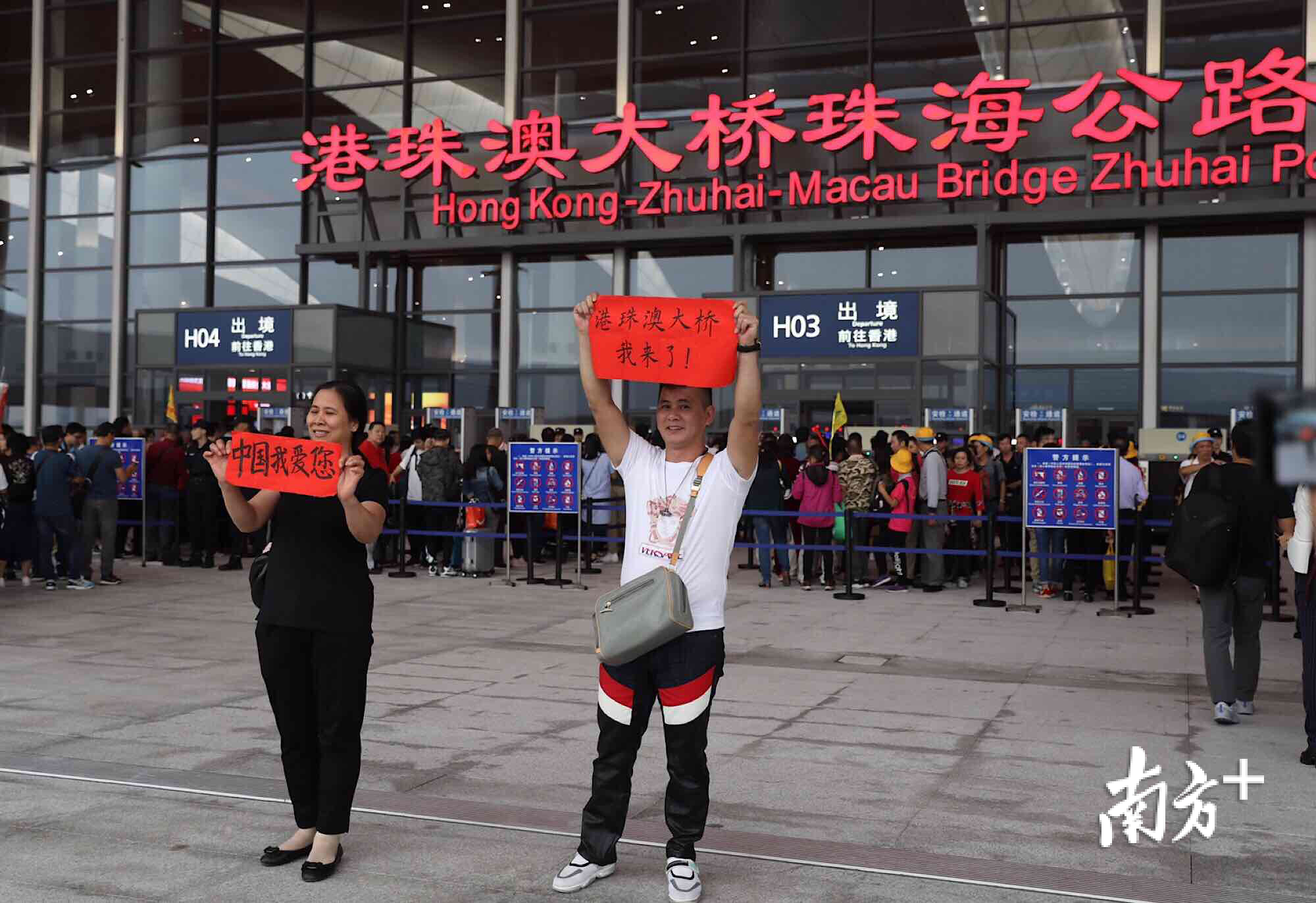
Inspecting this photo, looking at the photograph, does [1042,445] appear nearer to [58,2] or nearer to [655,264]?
[655,264]

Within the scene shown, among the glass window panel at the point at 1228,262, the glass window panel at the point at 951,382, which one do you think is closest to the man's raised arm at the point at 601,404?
the glass window panel at the point at 951,382

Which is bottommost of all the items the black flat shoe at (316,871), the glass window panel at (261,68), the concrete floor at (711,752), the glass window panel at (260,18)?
the concrete floor at (711,752)

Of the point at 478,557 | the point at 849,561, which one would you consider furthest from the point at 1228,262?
the point at 478,557

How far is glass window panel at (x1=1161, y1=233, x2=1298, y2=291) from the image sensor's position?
22.3 metres

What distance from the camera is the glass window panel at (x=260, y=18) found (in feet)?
93.0

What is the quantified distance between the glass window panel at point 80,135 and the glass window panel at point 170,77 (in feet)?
3.18

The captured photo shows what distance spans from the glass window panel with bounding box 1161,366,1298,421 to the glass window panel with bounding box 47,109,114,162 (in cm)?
2299

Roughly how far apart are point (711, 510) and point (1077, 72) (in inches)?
837

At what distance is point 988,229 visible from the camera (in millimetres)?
23219

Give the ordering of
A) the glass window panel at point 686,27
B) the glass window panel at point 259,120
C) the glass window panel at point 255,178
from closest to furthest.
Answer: the glass window panel at point 686,27 → the glass window panel at point 255,178 → the glass window panel at point 259,120

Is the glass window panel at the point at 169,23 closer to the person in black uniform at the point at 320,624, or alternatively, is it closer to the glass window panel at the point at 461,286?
the glass window panel at the point at 461,286

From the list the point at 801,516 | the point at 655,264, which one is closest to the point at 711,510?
the point at 801,516

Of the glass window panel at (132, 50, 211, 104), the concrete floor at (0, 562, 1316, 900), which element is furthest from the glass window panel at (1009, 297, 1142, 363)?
the glass window panel at (132, 50, 211, 104)

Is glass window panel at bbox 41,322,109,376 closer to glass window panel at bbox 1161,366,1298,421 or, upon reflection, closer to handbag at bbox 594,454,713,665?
glass window panel at bbox 1161,366,1298,421
